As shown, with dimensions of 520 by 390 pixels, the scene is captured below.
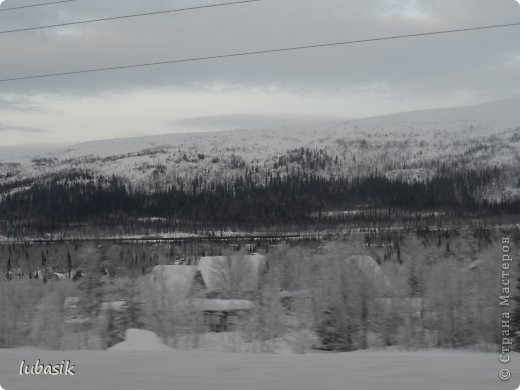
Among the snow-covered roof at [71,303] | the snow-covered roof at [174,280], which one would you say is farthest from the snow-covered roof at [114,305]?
the snow-covered roof at [174,280]

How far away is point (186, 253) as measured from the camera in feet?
133

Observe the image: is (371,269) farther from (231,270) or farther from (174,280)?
(231,270)

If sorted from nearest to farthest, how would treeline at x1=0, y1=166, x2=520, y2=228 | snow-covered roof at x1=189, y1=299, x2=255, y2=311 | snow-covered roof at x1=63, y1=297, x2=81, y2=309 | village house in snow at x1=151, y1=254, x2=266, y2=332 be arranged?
village house in snow at x1=151, y1=254, x2=266, y2=332 < snow-covered roof at x1=189, y1=299, x2=255, y2=311 < snow-covered roof at x1=63, y1=297, x2=81, y2=309 < treeline at x1=0, y1=166, x2=520, y2=228

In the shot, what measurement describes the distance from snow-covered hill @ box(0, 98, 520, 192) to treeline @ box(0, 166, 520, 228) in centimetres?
178

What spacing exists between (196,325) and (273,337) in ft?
10.4

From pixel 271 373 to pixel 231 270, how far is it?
87.7 feet

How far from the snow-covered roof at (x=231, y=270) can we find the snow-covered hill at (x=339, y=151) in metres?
12.2

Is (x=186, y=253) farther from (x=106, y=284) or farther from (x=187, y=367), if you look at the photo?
(x=187, y=367)

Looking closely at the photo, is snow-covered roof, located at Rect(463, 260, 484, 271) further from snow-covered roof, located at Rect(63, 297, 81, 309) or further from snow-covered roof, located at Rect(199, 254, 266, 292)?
snow-covered roof, located at Rect(63, 297, 81, 309)

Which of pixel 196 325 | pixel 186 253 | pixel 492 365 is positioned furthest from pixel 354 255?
pixel 186 253

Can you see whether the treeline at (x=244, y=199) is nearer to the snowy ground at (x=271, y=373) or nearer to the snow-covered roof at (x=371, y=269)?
the snow-covered roof at (x=371, y=269)

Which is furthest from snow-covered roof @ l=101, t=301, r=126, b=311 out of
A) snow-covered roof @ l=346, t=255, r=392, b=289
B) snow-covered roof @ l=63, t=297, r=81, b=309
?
snow-covered roof @ l=346, t=255, r=392, b=289

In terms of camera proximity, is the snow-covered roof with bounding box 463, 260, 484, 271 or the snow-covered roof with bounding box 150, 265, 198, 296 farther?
the snow-covered roof with bounding box 150, 265, 198, 296

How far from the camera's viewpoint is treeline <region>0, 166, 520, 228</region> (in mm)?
36375
